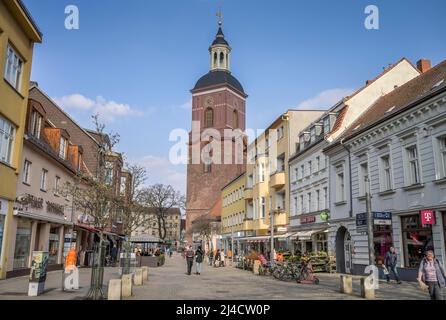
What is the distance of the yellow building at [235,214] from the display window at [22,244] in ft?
93.3

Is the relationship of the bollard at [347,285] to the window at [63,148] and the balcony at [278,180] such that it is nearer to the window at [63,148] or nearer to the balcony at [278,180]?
the window at [63,148]

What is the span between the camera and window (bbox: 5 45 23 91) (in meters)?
19.1

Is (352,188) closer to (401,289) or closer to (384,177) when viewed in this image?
(384,177)

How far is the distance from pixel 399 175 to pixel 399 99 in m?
5.28

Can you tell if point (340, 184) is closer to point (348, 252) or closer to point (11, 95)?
point (348, 252)

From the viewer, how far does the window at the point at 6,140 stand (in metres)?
18.5

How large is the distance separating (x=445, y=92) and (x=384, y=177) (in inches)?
240

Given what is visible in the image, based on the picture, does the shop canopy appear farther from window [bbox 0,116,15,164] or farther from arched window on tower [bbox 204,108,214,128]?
arched window on tower [bbox 204,108,214,128]

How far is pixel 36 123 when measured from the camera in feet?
81.1

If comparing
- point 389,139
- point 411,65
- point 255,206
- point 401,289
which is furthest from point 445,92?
point 255,206

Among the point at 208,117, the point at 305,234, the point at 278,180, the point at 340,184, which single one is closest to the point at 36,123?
the point at 340,184

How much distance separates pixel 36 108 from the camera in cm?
2452
